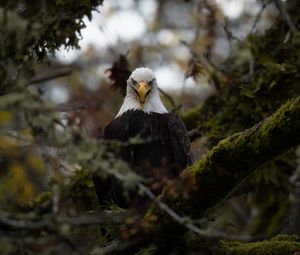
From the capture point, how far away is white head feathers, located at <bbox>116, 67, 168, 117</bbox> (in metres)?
6.20

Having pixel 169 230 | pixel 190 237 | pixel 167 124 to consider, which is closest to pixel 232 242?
pixel 190 237

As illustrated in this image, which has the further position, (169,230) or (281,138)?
(169,230)

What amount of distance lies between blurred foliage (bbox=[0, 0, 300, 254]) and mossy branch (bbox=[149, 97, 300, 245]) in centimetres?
26

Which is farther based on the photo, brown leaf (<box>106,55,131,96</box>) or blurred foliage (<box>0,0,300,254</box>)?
brown leaf (<box>106,55,131,96</box>)

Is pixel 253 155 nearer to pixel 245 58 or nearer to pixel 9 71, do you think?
pixel 9 71

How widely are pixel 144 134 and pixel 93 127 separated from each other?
1680mm

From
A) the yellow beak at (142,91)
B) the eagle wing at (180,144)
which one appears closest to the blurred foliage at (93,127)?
the yellow beak at (142,91)

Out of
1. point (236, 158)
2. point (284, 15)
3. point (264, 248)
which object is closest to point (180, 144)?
point (264, 248)

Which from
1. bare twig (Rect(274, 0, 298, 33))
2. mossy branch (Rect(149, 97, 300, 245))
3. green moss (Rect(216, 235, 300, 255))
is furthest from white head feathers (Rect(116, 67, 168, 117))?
mossy branch (Rect(149, 97, 300, 245))

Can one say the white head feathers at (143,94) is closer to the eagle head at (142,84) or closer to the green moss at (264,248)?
the eagle head at (142,84)

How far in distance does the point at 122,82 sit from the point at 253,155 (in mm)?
3120

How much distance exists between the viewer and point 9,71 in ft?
10.1

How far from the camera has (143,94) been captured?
20.2 feet

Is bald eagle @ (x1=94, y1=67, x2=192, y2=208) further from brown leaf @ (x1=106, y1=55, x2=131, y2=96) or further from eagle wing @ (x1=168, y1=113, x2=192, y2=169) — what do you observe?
brown leaf @ (x1=106, y1=55, x2=131, y2=96)
